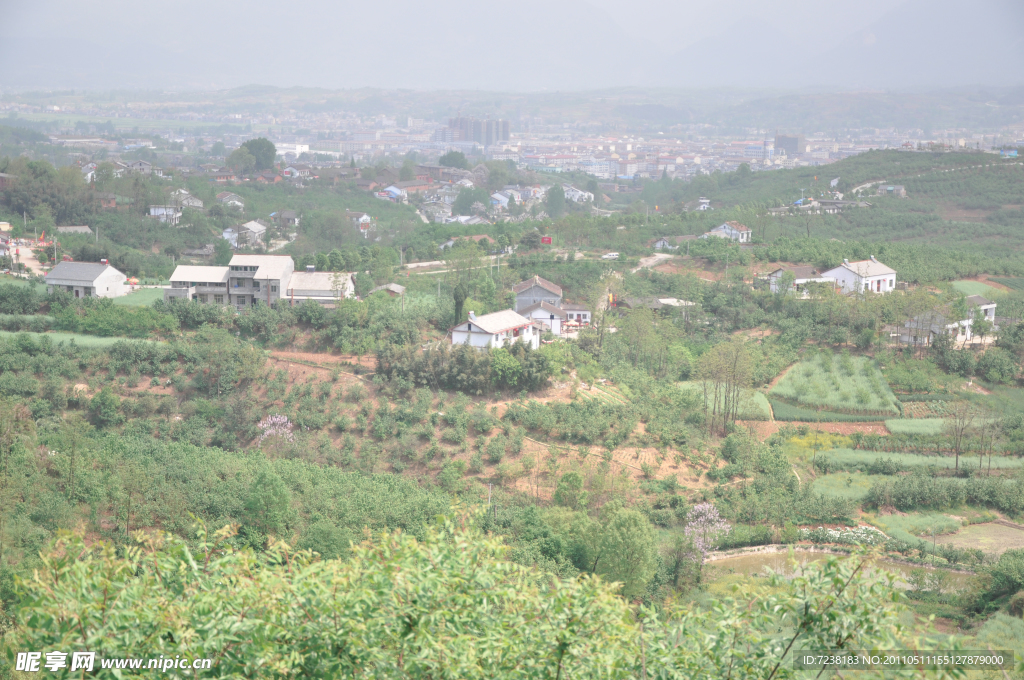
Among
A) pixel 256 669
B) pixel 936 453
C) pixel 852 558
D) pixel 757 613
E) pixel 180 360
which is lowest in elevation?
pixel 936 453

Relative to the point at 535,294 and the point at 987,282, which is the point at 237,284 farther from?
the point at 987,282

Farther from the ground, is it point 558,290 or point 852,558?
point 852,558

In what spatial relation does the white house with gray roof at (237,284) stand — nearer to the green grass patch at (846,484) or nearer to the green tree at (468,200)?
the green grass patch at (846,484)

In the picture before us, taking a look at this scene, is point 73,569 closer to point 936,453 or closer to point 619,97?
point 936,453

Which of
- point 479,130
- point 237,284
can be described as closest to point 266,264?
point 237,284

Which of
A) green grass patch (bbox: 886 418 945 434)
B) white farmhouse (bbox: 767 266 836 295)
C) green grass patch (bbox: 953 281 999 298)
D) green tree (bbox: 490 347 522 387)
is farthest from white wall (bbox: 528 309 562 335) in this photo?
green grass patch (bbox: 953 281 999 298)

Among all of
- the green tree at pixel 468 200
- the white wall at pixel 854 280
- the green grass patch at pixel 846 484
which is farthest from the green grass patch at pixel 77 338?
the green tree at pixel 468 200

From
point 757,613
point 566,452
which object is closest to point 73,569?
point 757,613
